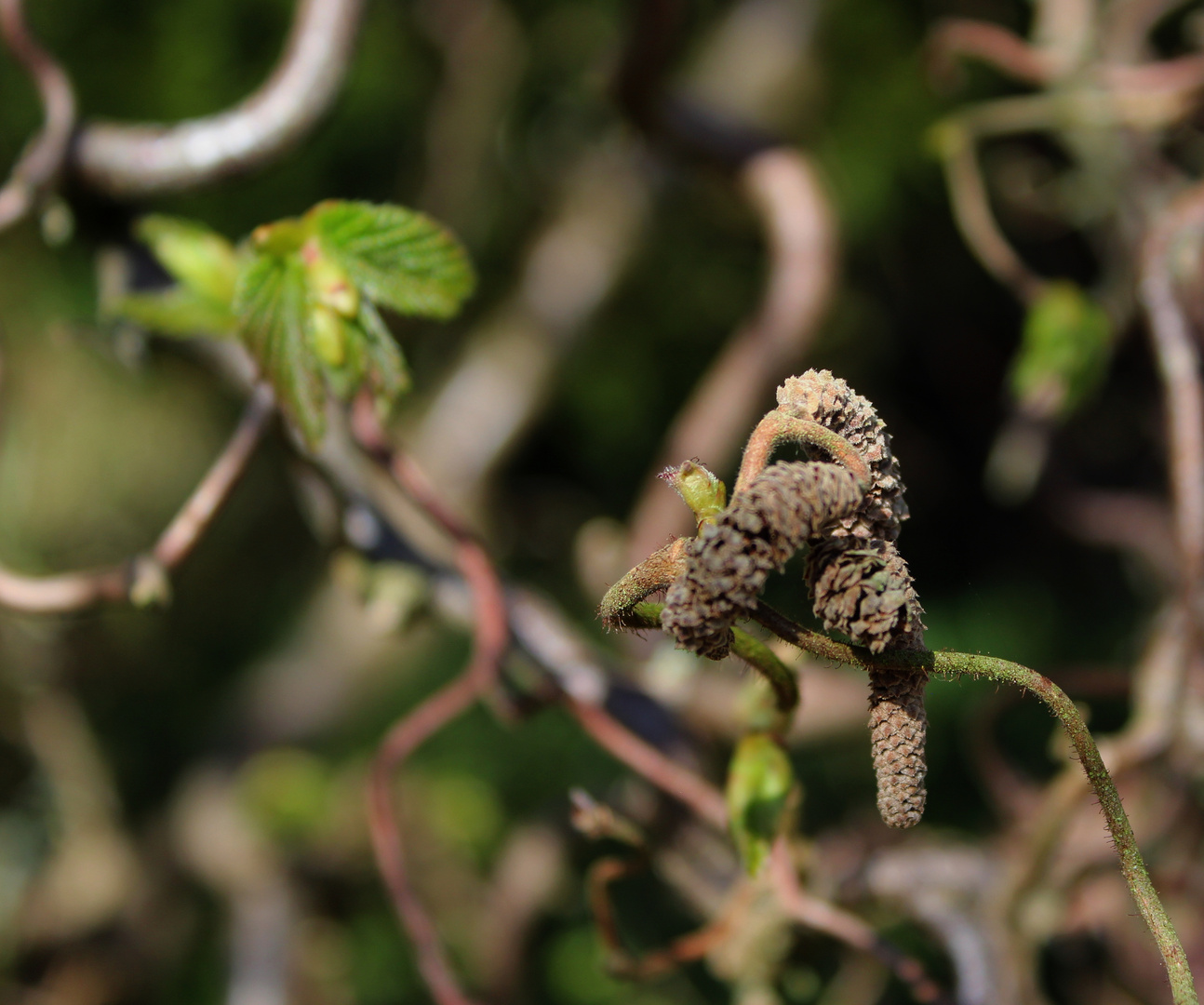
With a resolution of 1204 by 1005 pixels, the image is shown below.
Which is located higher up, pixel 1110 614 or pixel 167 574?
pixel 167 574

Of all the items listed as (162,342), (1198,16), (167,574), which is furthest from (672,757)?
(1198,16)

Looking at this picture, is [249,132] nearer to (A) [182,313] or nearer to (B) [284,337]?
(A) [182,313]

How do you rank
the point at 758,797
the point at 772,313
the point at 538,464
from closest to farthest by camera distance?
the point at 758,797
the point at 772,313
the point at 538,464

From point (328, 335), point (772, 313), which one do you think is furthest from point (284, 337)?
point (772, 313)

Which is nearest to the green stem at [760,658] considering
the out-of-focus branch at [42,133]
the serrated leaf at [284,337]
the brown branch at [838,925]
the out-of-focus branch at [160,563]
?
the brown branch at [838,925]

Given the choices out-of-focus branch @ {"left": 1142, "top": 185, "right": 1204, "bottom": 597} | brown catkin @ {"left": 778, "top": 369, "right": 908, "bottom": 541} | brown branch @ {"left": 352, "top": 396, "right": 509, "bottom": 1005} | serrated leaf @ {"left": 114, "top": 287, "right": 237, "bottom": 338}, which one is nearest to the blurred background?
out-of-focus branch @ {"left": 1142, "top": 185, "right": 1204, "bottom": 597}

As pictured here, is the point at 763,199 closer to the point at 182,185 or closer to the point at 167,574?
the point at 182,185

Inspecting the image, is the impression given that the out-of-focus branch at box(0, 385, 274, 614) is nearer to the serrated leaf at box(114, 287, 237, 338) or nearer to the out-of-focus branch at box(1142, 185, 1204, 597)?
the serrated leaf at box(114, 287, 237, 338)

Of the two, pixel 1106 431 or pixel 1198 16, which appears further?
pixel 1106 431

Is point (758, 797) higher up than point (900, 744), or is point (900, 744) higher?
point (900, 744)
